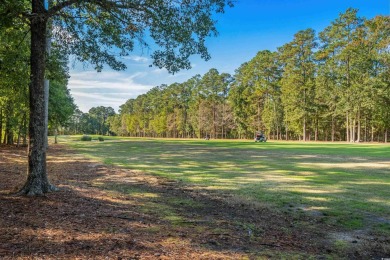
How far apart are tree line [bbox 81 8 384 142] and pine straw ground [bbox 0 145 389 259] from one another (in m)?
49.2

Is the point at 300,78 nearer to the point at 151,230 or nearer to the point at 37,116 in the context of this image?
the point at 37,116

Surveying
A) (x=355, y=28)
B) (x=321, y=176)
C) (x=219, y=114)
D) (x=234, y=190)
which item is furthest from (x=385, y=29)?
(x=234, y=190)

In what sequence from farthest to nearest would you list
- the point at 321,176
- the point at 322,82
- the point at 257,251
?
the point at 322,82 → the point at 321,176 → the point at 257,251

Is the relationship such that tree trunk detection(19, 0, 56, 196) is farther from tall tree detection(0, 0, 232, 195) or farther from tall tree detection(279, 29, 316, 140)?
tall tree detection(279, 29, 316, 140)

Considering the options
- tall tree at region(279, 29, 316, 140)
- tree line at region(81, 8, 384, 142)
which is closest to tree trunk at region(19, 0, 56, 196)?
tree line at region(81, 8, 384, 142)

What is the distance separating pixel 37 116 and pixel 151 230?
4183 mm

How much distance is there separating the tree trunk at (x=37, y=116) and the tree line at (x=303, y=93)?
5060 cm

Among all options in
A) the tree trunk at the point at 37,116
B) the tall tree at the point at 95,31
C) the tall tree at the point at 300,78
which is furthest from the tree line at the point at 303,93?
the tree trunk at the point at 37,116

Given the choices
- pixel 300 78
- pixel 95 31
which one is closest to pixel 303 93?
pixel 300 78

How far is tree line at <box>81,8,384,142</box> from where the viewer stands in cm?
4900

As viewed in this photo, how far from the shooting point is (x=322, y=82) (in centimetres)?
5534

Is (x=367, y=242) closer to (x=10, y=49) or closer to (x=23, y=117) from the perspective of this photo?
(x=10, y=49)

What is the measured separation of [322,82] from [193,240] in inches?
2252

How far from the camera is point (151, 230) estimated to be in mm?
4797
